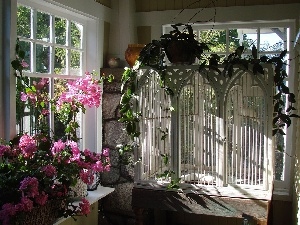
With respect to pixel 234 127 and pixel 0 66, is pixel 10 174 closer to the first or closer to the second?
pixel 0 66

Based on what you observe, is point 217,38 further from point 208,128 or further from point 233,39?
point 208,128

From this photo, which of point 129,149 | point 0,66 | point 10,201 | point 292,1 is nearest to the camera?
point 10,201

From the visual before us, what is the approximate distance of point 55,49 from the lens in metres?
3.05

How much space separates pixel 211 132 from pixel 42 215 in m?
1.26

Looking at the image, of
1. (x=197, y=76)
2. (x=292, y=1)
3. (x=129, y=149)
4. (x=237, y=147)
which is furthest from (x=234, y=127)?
(x=292, y=1)

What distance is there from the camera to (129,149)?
290 centimetres

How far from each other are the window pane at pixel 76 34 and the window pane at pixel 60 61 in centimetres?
20

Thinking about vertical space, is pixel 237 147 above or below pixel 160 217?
above

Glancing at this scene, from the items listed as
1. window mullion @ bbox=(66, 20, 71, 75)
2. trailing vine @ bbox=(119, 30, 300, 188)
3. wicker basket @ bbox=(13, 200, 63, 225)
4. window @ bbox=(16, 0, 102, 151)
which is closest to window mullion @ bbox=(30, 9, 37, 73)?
window @ bbox=(16, 0, 102, 151)

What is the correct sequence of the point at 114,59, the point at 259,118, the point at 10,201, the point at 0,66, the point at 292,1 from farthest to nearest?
the point at 114,59 → the point at 292,1 → the point at 259,118 → the point at 0,66 → the point at 10,201

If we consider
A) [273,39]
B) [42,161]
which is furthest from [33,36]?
[273,39]

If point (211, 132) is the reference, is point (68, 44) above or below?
above

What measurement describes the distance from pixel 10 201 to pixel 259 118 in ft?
5.47

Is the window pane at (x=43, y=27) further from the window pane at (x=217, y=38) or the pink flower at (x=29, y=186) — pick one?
the window pane at (x=217, y=38)
